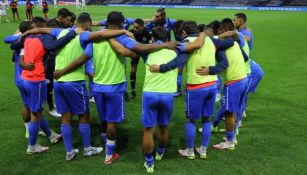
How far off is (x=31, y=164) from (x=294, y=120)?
5.61 m

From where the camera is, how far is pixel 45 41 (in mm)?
5688

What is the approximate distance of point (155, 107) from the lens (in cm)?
534

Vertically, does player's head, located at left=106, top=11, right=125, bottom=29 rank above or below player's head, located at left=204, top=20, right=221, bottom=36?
→ above

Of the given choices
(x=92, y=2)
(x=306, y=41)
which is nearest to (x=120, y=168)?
(x=306, y=41)

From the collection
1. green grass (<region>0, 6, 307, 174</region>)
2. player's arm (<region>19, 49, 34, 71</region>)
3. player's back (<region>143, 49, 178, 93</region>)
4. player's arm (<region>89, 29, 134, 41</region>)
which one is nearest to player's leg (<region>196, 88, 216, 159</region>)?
green grass (<region>0, 6, 307, 174</region>)

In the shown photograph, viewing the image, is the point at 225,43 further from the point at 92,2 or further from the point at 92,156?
the point at 92,2

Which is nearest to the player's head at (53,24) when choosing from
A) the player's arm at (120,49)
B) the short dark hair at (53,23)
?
the short dark hair at (53,23)

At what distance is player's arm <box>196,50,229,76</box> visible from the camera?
554 centimetres

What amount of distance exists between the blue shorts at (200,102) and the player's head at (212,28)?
2.87 ft

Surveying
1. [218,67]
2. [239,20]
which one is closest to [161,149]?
[218,67]

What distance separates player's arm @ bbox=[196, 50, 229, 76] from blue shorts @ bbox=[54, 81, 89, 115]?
6.08ft

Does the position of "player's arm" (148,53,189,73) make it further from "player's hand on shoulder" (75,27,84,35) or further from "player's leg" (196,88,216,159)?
"player's hand on shoulder" (75,27,84,35)

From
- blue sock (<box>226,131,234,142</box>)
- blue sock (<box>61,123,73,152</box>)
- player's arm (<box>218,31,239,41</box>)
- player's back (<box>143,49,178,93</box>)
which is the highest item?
player's arm (<box>218,31,239,41</box>)

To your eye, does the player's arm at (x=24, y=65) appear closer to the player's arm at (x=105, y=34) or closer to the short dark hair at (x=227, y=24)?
the player's arm at (x=105, y=34)
